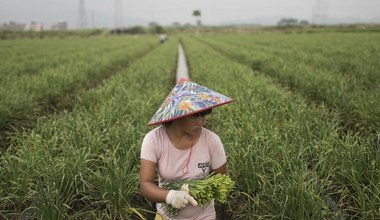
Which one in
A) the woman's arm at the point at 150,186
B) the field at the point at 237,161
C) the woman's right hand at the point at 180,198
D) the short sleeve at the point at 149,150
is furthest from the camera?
the field at the point at 237,161

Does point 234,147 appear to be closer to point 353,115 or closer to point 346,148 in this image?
point 346,148

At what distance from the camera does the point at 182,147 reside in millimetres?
2133

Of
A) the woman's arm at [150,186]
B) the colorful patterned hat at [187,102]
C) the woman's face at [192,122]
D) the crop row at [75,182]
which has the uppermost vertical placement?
the colorful patterned hat at [187,102]

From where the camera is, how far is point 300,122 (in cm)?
428

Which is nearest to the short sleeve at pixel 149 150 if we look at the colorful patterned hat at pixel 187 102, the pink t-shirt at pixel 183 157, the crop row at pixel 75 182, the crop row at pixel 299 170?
the pink t-shirt at pixel 183 157

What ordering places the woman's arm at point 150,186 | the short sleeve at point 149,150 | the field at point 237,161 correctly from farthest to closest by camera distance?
the field at point 237,161 < the short sleeve at point 149,150 < the woman's arm at point 150,186

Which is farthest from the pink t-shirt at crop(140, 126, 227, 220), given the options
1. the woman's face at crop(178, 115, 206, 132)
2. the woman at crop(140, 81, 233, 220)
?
Answer: the woman's face at crop(178, 115, 206, 132)

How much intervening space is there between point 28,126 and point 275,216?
4717 millimetres

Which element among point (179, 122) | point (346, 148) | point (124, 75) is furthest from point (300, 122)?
point (124, 75)

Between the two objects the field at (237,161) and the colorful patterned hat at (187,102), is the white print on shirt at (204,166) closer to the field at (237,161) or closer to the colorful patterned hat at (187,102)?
the colorful patterned hat at (187,102)

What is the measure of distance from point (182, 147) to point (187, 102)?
354mm

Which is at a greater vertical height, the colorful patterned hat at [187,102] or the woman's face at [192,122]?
the colorful patterned hat at [187,102]

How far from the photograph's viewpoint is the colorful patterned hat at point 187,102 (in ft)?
6.23

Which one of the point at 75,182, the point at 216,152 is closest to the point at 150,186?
the point at 216,152
